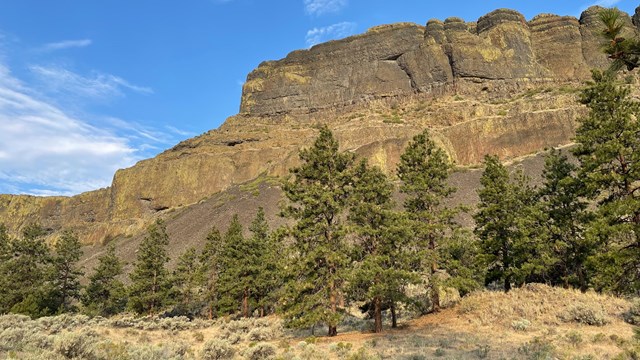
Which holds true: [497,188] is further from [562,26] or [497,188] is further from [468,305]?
[562,26]

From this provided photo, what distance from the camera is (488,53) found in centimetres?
11850

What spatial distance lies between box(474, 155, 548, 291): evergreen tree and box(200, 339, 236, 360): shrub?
61.6ft

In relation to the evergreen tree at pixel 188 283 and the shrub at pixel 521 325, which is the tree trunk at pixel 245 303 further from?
the shrub at pixel 521 325

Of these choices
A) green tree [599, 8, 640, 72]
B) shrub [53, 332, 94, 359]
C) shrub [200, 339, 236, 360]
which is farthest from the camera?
shrub [200, 339, 236, 360]

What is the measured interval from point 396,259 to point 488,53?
113676mm

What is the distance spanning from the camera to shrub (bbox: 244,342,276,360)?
52.3 feet

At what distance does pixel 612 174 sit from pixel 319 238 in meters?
14.9

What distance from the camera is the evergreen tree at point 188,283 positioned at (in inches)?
1688

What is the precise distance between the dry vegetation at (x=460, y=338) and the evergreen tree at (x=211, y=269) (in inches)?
592

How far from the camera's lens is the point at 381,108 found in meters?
122

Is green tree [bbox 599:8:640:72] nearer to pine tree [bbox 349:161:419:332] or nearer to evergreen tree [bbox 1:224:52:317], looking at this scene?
pine tree [bbox 349:161:419:332]

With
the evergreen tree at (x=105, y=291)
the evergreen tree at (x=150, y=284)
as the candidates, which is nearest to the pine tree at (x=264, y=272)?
the evergreen tree at (x=150, y=284)

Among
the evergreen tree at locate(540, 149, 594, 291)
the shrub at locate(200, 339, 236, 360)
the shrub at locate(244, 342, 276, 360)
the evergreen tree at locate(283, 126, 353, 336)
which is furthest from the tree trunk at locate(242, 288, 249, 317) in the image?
the evergreen tree at locate(540, 149, 594, 291)

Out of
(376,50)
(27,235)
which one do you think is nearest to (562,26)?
(376,50)
